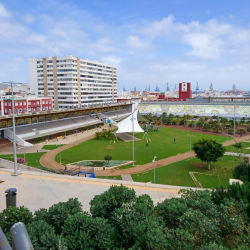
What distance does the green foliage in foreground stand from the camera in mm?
7684

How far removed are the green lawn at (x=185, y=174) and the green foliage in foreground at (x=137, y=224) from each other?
11716 mm

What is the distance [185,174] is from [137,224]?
1772 cm

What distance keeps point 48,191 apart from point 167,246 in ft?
29.9

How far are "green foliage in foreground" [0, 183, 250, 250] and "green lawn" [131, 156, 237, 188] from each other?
11.7 m

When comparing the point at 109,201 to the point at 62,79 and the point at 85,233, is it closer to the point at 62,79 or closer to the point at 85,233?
the point at 85,233

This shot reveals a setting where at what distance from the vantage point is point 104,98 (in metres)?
105

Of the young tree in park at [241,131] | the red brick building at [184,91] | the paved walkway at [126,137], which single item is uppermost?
the red brick building at [184,91]

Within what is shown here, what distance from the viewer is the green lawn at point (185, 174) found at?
22653 mm

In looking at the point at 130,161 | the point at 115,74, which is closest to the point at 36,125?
the point at 130,161

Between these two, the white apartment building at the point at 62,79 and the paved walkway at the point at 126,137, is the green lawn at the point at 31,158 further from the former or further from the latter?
the white apartment building at the point at 62,79

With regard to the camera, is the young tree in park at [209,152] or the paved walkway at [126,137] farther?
the paved walkway at [126,137]

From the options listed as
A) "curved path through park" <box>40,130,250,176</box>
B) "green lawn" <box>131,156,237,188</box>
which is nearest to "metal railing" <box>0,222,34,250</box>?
"green lawn" <box>131,156,237,188</box>

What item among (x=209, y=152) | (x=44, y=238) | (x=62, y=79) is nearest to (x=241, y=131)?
(x=209, y=152)

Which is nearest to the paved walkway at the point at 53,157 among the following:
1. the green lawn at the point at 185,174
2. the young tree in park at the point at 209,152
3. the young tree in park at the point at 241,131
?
the green lawn at the point at 185,174
